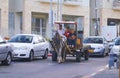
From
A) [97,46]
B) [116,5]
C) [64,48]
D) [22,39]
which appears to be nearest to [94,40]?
[97,46]

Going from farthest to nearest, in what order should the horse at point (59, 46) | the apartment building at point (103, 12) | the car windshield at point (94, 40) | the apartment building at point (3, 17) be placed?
the apartment building at point (103, 12) < the apartment building at point (3, 17) < the car windshield at point (94, 40) < the horse at point (59, 46)

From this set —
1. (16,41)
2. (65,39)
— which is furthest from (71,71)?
(16,41)

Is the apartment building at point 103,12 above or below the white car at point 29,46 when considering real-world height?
above

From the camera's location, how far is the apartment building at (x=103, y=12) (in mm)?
50938

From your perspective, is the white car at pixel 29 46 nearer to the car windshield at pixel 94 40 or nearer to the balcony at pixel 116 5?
the car windshield at pixel 94 40

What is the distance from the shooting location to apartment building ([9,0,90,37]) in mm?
44156

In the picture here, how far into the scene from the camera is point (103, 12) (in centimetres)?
5081

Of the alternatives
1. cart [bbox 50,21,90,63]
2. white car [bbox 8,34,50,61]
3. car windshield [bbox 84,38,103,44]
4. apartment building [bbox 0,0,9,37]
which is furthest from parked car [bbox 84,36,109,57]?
apartment building [bbox 0,0,9,37]

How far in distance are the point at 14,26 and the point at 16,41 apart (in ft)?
66.6

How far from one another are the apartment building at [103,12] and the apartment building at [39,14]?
82.0 inches

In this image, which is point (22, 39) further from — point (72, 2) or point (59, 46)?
point (72, 2)

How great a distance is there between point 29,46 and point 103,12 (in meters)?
27.5

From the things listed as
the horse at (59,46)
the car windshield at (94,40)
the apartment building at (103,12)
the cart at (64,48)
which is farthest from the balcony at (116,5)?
the horse at (59,46)

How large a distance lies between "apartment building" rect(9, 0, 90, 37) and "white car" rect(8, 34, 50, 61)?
15.4 meters
